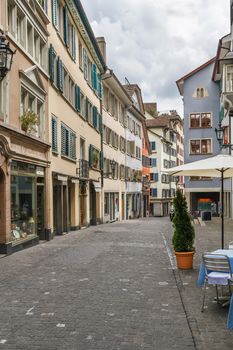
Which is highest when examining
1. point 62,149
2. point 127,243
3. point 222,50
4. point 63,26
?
point 222,50

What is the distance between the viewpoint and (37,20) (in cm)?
1827

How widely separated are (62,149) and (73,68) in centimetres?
559

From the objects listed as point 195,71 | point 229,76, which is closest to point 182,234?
point 229,76

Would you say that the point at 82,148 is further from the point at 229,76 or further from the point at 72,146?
the point at 229,76

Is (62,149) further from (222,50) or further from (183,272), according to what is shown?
(222,50)

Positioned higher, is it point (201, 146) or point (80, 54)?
point (80, 54)

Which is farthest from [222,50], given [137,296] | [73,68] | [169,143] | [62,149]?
[169,143]

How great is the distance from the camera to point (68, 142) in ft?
80.1

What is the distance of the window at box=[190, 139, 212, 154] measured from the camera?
147ft

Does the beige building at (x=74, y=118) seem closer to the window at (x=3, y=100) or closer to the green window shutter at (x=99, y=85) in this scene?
the green window shutter at (x=99, y=85)

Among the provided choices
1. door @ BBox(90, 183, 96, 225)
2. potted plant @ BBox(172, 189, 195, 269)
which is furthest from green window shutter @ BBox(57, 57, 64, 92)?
potted plant @ BBox(172, 189, 195, 269)

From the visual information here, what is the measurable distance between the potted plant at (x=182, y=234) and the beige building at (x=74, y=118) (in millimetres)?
10557

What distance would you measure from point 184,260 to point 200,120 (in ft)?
116

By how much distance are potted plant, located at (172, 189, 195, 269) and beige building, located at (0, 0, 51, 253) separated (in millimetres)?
5496
